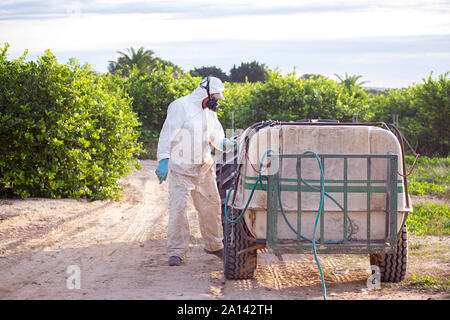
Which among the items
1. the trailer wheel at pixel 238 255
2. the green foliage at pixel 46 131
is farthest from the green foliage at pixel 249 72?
the trailer wheel at pixel 238 255

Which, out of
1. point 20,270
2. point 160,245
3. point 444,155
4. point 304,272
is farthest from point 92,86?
point 444,155

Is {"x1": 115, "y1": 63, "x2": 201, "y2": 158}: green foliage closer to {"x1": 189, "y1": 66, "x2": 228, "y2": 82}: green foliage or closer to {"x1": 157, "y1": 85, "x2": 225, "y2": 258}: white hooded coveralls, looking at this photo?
{"x1": 157, "y1": 85, "x2": 225, "y2": 258}: white hooded coveralls

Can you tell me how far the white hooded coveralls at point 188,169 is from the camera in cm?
695

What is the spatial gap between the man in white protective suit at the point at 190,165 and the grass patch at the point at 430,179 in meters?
7.41

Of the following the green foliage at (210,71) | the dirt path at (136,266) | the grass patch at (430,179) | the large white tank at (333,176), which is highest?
the green foliage at (210,71)

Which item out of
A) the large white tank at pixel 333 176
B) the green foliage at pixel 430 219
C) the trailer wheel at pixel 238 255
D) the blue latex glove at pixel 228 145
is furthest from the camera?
the green foliage at pixel 430 219

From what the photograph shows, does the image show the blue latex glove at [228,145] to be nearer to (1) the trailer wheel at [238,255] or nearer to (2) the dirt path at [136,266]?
(1) the trailer wheel at [238,255]

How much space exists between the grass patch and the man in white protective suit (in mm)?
7414

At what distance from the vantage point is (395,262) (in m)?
6.00

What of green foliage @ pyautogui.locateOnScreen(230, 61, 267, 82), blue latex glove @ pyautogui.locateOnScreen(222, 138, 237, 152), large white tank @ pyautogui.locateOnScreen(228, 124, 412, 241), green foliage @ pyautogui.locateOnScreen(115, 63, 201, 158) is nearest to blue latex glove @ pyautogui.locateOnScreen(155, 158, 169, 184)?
blue latex glove @ pyautogui.locateOnScreen(222, 138, 237, 152)

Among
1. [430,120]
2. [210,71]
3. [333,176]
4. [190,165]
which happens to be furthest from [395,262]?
[210,71]

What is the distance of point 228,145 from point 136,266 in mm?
1912

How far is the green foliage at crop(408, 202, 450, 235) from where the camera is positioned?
9.12 m

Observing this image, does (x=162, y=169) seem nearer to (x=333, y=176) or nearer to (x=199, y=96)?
(x=199, y=96)
